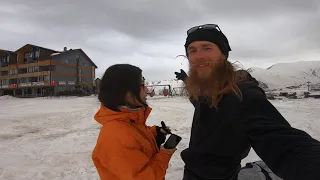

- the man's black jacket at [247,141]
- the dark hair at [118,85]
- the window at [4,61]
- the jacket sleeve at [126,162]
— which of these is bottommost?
the jacket sleeve at [126,162]

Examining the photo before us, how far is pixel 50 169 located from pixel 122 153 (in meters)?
3.74

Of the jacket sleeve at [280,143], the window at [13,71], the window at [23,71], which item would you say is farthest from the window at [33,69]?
the jacket sleeve at [280,143]

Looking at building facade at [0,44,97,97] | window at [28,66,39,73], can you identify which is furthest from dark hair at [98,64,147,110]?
window at [28,66,39,73]

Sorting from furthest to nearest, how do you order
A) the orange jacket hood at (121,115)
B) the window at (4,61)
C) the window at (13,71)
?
the window at (4,61) → the window at (13,71) → the orange jacket hood at (121,115)

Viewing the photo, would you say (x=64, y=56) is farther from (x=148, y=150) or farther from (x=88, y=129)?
(x=148, y=150)

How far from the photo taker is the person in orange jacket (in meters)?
1.49

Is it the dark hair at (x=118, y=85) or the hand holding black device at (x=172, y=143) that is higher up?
the dark hair at (x=118, y=85)

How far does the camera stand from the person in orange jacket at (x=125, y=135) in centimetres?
149

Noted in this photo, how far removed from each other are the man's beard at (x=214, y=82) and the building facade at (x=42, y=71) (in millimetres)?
40410

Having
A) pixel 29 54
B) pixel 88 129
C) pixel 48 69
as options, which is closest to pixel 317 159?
pixel 88 129

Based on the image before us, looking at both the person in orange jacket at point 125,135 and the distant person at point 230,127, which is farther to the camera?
the person in orange jacket at point 125,135

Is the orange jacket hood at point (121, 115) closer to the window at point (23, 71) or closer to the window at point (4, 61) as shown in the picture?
the window at point (23, 71)

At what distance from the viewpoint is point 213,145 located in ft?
4.34

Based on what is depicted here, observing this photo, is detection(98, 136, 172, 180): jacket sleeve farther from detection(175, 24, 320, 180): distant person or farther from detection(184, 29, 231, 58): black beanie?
detection(184, 29, 231, 58): black beanie
